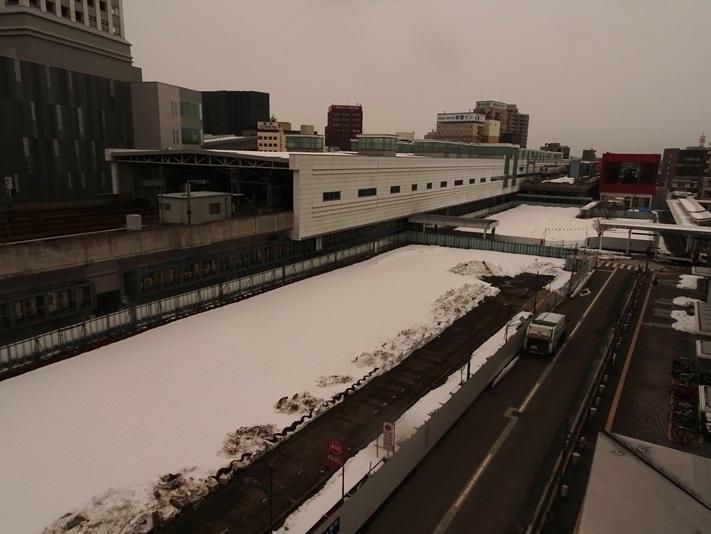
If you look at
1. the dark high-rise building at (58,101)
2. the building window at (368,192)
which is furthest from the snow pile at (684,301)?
the dark high-rise building at (58,101)

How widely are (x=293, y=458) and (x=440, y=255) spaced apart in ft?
132

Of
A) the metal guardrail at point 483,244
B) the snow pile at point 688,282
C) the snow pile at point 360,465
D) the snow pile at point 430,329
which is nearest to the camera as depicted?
the snow pile at point 360,465

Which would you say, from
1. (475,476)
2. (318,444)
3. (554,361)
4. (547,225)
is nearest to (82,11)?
(318,444)

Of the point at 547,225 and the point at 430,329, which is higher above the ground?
the point at 547,225

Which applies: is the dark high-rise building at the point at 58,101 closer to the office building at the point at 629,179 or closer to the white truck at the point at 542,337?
the white truck at the point at 542,337

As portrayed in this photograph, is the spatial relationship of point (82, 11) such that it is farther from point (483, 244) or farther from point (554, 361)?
point (554, 361)

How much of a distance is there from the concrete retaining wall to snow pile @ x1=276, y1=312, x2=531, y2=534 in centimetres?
1852

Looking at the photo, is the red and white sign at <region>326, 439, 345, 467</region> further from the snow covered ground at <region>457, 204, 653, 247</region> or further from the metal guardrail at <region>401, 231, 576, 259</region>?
the snow covered ground at <region>457, 204, 653, 247</region>

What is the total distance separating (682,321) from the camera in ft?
110

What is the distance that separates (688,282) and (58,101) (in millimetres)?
61457

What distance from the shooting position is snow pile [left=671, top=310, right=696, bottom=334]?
3212 cm

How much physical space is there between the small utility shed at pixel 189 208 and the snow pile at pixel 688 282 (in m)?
42.6

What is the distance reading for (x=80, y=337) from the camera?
25844 millimetres

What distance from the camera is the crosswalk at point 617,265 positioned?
5205 cm
